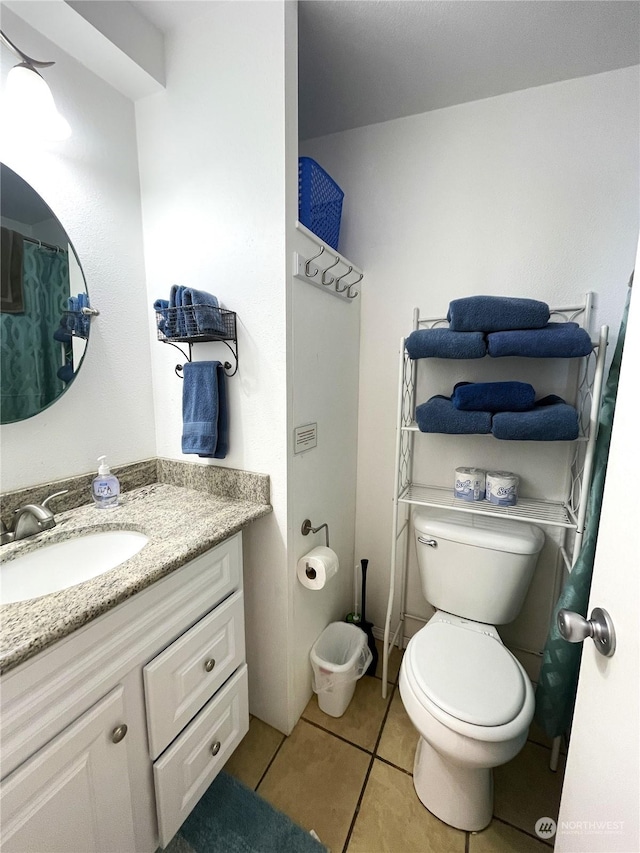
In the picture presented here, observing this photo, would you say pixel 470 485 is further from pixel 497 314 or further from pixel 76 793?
pixel 76 793

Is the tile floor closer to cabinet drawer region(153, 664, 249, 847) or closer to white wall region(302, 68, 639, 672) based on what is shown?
cabinet drawer region(153, 664, 249, 847)

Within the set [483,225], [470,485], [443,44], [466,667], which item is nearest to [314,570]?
[466,667]

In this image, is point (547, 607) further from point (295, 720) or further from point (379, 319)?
point (379, 319)

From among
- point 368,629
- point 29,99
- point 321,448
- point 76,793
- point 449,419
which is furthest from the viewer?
point 368,629

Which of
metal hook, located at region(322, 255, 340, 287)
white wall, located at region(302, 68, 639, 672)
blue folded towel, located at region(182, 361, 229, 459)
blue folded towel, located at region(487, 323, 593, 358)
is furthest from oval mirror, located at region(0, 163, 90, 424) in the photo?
blue folded towel, located at region(487, 323, 593, 358)

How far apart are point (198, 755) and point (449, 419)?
50.6 inches

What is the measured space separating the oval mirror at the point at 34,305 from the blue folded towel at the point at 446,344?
1.16m

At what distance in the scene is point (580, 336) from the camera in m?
1.09

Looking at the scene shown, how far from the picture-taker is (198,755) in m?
0.98

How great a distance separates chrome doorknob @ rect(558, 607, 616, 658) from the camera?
1.78 feet

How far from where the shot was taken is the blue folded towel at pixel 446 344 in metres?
1.20

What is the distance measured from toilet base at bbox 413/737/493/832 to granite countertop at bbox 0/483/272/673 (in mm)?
975

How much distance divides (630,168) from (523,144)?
375 millimetres

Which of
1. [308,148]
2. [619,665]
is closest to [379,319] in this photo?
[308,148]
